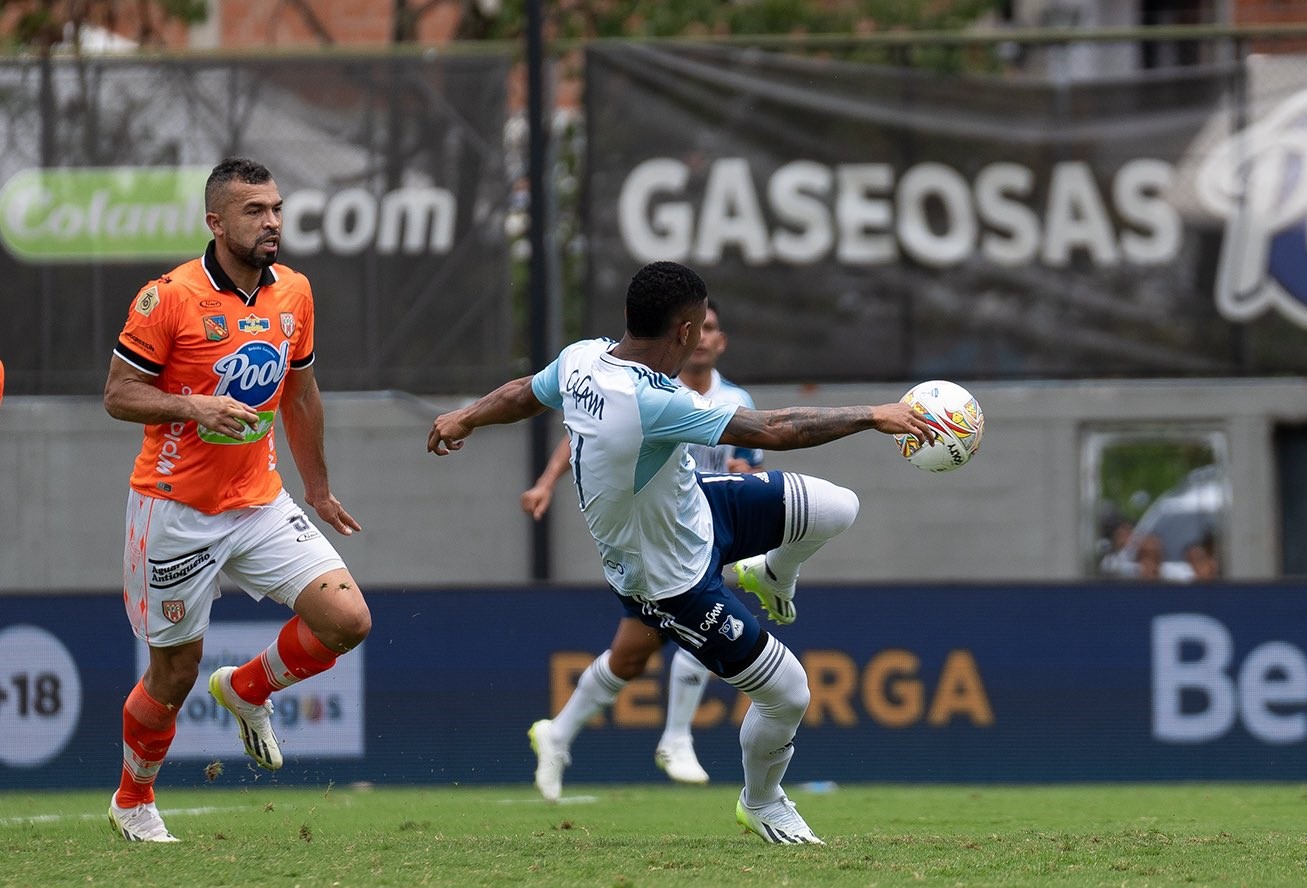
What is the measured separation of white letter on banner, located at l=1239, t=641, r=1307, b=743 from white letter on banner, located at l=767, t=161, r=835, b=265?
495 centimetres

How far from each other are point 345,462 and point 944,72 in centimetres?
566

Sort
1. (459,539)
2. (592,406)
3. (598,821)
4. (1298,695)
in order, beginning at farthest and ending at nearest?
1. (459,539)
2. (1298,695)
3. (598,821)
4. (592,406)

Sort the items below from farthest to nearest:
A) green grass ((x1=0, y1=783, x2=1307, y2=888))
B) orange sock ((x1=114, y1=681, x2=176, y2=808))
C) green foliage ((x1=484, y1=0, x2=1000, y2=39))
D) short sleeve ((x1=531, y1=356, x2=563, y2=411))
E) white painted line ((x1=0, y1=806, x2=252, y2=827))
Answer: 1. green foliage ((x1=484, y1=0, x2=1000, y2=39))
2. white painted line ((x1=0, y1=806, x2=252, y2=827))
3. orange sock ((x1=114, y1=681, x2=176, y2=808))
4. short sleeve ((x1=531, y1=356, x2=563, y2=411))
5. green grass ((x1=0, y1=783, x2=1307, y2=888))

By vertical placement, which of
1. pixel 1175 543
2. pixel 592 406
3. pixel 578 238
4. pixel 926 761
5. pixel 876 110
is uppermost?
pixel 876 110

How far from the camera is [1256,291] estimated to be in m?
14.0

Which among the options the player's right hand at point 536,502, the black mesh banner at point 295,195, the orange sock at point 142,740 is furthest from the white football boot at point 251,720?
the black mesh banner at point 295,195

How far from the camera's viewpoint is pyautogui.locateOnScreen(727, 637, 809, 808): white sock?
6.50 meters

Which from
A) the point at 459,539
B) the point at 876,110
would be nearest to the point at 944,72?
the point at 876,110

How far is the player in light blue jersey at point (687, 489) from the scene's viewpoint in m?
6.09

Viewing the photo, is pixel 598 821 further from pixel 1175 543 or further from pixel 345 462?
pixel 1175 543

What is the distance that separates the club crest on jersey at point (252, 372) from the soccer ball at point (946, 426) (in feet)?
7.90

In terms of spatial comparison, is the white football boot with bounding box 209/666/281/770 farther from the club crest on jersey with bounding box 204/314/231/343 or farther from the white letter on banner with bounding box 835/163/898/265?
the white letter on banner with bounding box 835/163/898/265

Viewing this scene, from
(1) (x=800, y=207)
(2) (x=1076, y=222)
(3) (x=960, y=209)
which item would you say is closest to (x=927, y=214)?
(3) (x=960, y=209)

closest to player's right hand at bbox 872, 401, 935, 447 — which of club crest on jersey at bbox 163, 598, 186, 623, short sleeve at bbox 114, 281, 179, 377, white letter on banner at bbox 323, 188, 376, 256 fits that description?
short sleeve at bbox 114, 281, 179, 377
